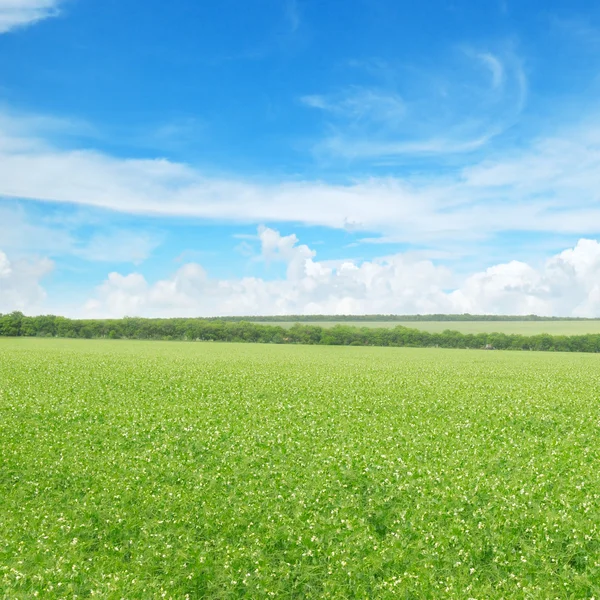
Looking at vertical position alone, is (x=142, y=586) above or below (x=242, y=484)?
below

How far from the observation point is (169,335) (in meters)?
146

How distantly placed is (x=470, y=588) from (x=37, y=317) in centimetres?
16437

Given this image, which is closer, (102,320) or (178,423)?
(178,423)

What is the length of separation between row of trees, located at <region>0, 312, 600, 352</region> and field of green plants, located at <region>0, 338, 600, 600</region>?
10672 cm

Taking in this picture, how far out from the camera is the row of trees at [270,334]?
407 feet

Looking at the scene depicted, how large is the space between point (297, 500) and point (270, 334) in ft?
411

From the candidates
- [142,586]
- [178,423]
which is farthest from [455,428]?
[142,586]

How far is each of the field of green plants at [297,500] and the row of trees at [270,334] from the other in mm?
106719

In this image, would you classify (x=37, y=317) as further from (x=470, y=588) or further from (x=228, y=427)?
(x=470, y=588)

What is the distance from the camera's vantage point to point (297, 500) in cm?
1482

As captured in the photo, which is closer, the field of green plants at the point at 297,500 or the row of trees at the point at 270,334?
the field of green plants at the point at 297,500

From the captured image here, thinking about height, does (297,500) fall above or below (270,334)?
below

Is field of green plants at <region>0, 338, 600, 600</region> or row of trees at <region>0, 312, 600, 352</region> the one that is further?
row of trees at <region>0, 312, 600, 352</region>

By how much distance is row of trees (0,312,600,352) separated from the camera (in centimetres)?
12406
